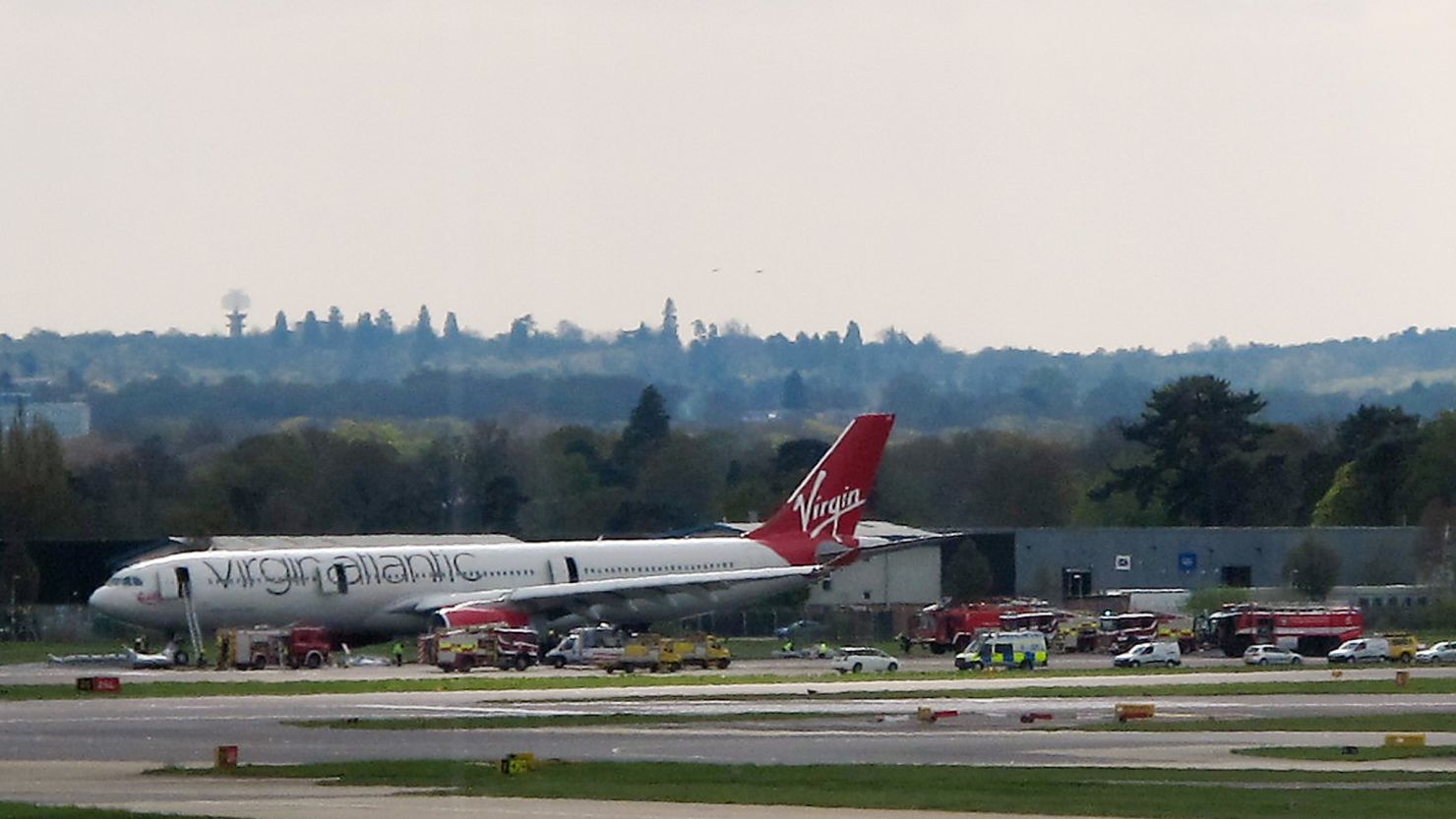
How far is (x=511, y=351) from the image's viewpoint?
84.9 metres

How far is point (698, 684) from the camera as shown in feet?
244

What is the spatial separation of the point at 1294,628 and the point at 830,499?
18048 millimetres

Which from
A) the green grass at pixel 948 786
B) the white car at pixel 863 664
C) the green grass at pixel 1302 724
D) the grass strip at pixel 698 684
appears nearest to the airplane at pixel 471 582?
the white car at pixel 863 664

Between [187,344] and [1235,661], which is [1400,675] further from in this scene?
[187,344]

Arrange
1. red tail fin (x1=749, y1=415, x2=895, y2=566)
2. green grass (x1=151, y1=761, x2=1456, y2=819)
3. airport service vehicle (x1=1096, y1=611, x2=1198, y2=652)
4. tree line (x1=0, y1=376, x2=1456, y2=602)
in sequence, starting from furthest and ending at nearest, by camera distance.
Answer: tree line (x1=0, y1=376, x2=1456, y2=602) < red tail fin (x1=749, y1=415, x2=895, y2=566) < airport service vehicle (x1=1096, y1=611, x2=1198, y2=652) < green grass (x1=151, y1=761, x2=1456, y2=819)

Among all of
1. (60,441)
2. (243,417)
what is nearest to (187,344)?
(243,417)

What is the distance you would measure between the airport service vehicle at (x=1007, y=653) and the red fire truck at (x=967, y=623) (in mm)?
10300

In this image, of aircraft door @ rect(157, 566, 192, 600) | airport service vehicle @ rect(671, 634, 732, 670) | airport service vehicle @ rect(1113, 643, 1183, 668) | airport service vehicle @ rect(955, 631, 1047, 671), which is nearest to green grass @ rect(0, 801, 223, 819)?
airport service vehicle @ rect(671, 634, 732, 670)

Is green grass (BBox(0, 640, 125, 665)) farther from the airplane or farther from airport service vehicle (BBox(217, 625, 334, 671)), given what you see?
airport service vehicle (BBox(217, 625, 334, 671))

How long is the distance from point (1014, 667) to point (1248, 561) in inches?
1914

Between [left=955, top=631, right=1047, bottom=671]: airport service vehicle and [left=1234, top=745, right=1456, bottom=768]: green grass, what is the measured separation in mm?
39242

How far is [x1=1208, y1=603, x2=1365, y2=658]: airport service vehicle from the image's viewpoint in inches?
3713

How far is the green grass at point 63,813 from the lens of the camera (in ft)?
111

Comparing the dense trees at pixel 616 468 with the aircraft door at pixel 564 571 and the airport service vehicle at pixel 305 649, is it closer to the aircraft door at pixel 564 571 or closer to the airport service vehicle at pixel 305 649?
the aircraft door at pixel 564 571
